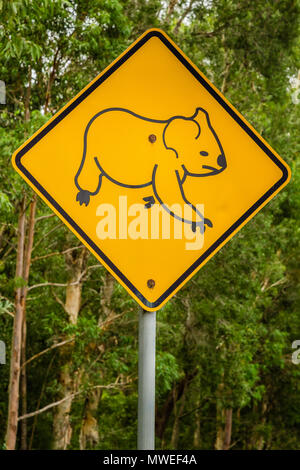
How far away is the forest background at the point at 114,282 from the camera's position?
314 inches

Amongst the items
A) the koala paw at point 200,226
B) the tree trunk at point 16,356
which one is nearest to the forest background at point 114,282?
the tree trunk at point 16,356

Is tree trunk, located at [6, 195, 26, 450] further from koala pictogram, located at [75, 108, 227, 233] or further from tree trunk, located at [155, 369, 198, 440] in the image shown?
tree trunk, located at [155, 369, 198, 440]

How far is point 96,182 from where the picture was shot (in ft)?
5.48

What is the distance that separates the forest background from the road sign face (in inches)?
175

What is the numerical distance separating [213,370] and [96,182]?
1398cm

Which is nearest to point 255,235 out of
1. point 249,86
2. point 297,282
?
point 249,86

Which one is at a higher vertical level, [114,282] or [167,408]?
[114,282]

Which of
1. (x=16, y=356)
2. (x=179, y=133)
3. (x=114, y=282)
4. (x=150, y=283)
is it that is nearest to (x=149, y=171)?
(x=179, y=133)

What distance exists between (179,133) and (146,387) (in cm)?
73

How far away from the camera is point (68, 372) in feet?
39.4

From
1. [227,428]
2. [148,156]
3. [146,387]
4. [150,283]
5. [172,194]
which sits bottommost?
[227,428]

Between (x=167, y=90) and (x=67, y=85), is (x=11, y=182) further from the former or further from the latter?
(x=167, y=90)

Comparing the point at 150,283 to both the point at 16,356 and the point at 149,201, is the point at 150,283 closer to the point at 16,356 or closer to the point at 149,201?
the point at 149,201

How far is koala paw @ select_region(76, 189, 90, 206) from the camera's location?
5.47 feet
